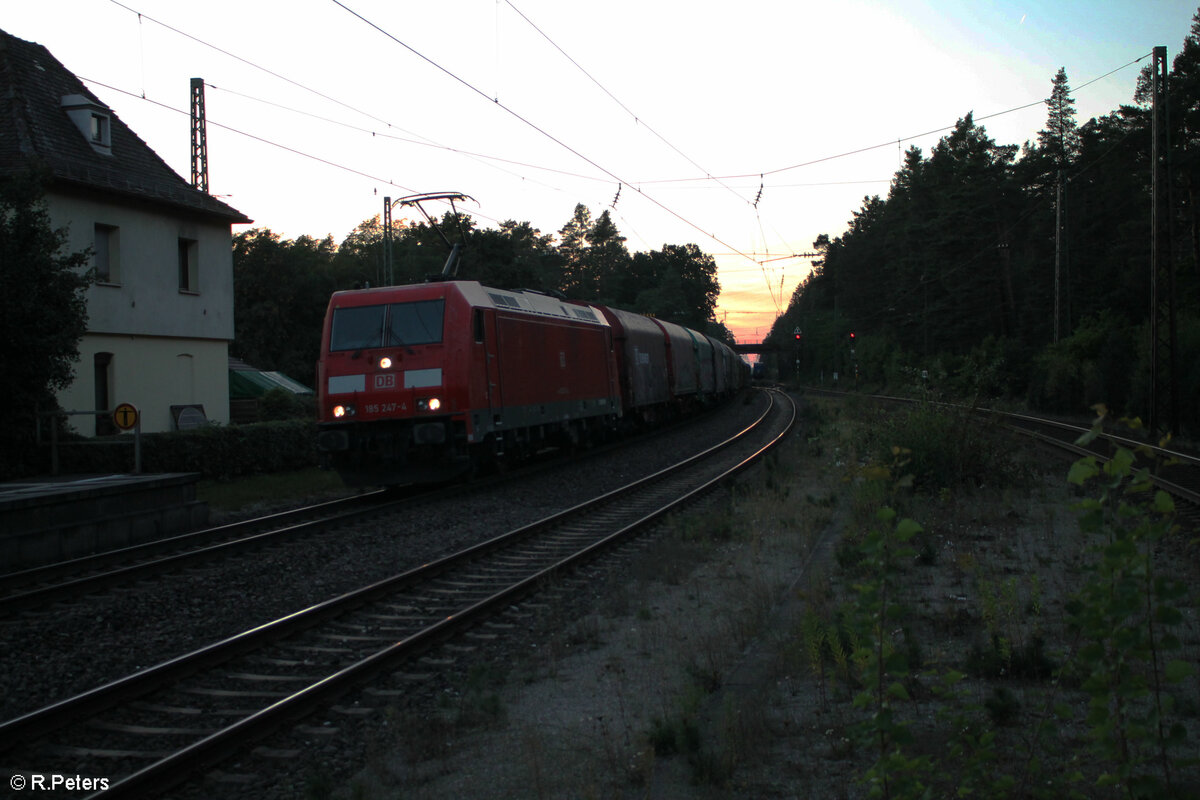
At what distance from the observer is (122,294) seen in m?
20.3

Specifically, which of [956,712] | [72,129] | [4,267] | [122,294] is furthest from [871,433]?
[72,129]

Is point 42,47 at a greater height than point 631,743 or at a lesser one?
greater

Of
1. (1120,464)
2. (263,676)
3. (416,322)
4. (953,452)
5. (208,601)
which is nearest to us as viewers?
(1120,464)

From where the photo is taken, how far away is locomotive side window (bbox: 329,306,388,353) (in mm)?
14820

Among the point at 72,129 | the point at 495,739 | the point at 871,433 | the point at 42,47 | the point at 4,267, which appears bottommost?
the point at 495,739

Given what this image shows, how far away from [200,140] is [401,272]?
4939cm

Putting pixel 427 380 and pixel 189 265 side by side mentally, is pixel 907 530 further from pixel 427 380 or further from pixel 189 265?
pixel 189 265

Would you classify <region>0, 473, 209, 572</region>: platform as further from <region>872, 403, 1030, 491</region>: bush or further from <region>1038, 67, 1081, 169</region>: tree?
<region>1038, 67, 1081, 169</region>: tree

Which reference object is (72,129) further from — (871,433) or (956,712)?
(956,712)

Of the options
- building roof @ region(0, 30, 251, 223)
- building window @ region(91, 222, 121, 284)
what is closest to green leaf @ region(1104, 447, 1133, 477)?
building roof @ region(0, 30, 251, 223)

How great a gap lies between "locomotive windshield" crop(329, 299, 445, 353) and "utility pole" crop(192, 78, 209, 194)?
985cm

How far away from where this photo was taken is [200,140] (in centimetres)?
2233

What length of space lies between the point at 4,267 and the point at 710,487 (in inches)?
447

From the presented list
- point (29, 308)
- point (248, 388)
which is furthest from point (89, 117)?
point (248, 388)
